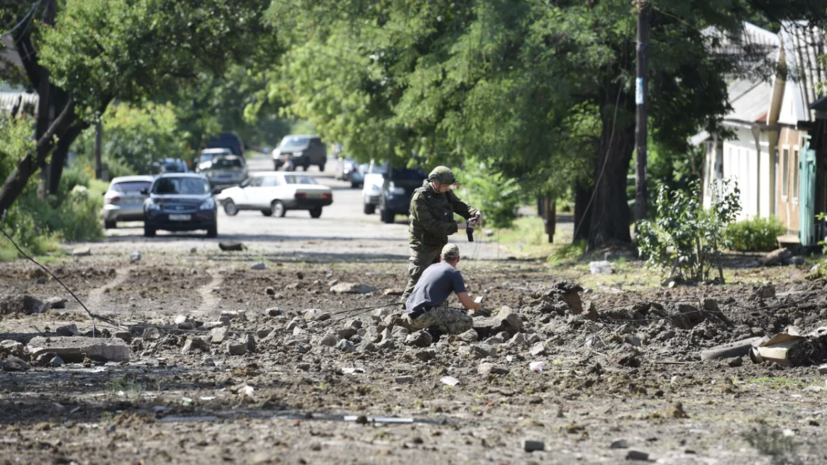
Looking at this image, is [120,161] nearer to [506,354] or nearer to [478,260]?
[478,260]

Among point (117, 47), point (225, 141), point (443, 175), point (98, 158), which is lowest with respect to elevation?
point (443, 175)

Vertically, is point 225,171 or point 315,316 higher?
point 225,171

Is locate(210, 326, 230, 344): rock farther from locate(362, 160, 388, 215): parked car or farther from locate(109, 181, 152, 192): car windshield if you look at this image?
locate(362, 160, 388, 215): parked car

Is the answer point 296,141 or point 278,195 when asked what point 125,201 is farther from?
point 296,141

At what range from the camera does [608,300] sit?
621 inches

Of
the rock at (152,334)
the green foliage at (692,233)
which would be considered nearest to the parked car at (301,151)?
the green foliage at (692,233)

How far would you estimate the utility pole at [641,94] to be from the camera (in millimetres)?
20328

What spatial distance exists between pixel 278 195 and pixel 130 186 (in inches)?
333

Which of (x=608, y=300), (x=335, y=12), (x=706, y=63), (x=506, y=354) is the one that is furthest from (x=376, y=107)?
(x=506, y=354)

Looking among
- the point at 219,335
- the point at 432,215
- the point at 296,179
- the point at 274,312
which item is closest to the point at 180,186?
the point at 296,179

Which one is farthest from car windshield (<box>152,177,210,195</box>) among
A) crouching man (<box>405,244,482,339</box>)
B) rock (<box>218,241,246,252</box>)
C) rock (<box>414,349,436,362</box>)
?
rock (<box>414,349,436,362</box>)

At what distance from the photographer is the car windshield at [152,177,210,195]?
31.7 metres

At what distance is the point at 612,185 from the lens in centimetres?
2370

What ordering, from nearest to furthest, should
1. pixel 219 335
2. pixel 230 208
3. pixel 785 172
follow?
pixel 219 335 < pixel 785 172 < pixel 230 208
